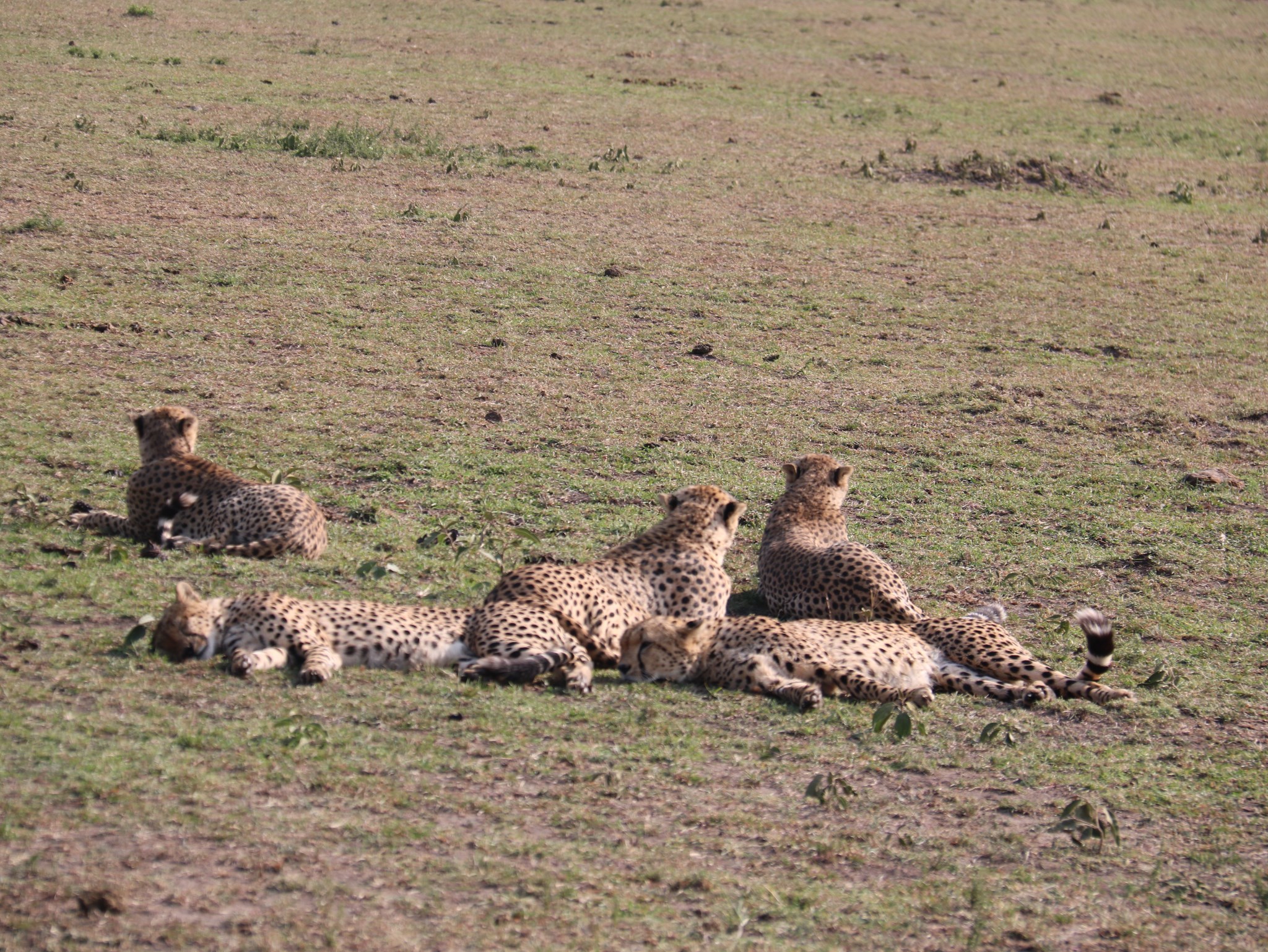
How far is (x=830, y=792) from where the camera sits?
459 cm

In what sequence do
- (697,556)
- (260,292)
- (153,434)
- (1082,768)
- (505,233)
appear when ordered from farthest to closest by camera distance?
(505,233)
(260,292)
(153,434)
(697,556)
(1082,768)

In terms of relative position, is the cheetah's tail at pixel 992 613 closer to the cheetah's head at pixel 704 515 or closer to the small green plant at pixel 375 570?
the cheetah's head at pixel 704 515

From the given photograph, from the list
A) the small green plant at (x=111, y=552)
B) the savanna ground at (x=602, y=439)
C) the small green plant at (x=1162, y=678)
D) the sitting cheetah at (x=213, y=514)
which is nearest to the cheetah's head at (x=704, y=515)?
the savanna ground at (x=602, y=439)

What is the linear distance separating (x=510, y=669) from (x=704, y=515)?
1595 mm

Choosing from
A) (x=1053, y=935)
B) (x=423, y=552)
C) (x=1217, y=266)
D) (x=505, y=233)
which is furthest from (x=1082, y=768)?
(x=1217, y=266)

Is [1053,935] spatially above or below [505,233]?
below

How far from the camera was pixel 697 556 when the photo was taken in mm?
6348

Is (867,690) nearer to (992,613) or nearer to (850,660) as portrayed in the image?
(850,660)

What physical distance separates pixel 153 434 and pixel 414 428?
174 cm

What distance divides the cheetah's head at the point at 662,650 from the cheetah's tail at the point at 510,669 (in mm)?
427

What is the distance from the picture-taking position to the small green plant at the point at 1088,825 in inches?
174

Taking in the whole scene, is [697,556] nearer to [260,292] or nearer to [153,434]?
[153,434]

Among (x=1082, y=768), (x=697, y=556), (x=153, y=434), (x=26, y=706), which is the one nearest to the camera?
(x=26, y=706)

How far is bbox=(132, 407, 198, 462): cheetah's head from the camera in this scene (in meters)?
6.96
